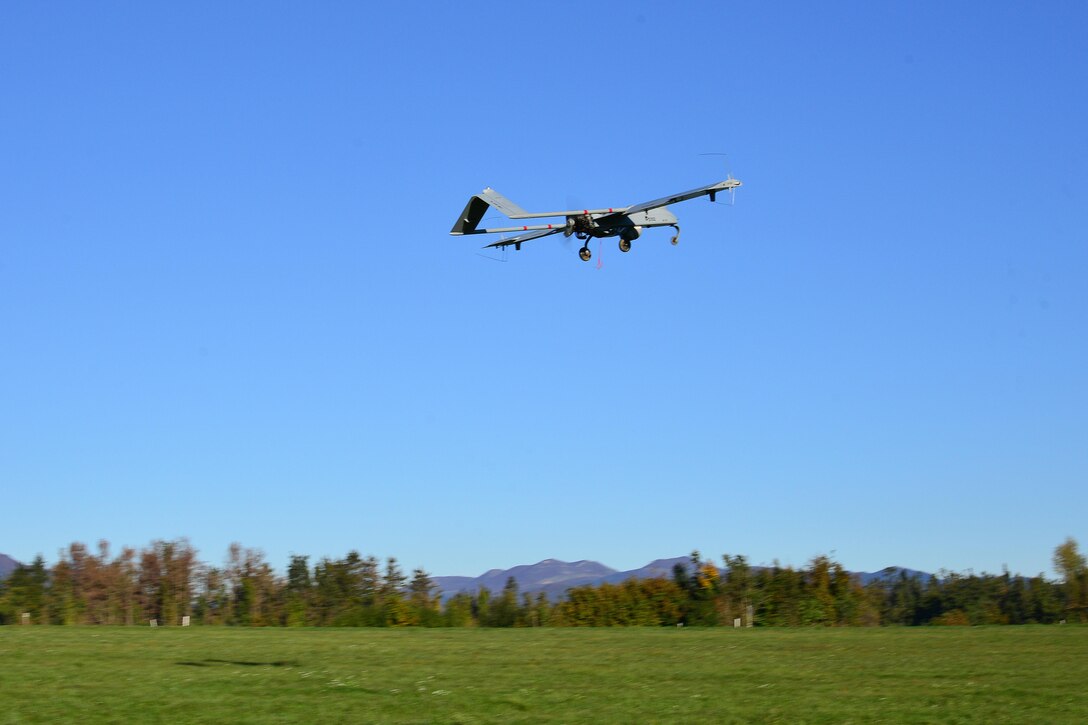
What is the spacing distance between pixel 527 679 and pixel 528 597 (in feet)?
275

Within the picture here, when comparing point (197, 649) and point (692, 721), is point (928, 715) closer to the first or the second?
point (692, 721)

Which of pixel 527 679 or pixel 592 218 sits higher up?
pixel 592 218

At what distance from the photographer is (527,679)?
32.6 meters

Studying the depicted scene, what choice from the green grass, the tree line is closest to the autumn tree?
the tree line

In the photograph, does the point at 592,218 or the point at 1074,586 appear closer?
the point at 592,218

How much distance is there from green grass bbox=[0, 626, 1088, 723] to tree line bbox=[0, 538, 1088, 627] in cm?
4894

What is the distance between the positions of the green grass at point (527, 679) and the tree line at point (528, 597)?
48938mm

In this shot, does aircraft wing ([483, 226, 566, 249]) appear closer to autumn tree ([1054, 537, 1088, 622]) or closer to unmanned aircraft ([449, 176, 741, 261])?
unmanned aircraft ([449, 176, 741, 261])

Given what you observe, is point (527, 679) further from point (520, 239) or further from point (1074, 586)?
point (1074, 586)

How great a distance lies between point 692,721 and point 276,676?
12188 mm

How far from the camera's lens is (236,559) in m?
150

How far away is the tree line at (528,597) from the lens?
372ft

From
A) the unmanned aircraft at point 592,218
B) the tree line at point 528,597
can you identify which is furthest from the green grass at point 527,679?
the tree line at point 528,597

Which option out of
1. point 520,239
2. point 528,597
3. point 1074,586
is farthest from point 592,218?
point 1074,586
